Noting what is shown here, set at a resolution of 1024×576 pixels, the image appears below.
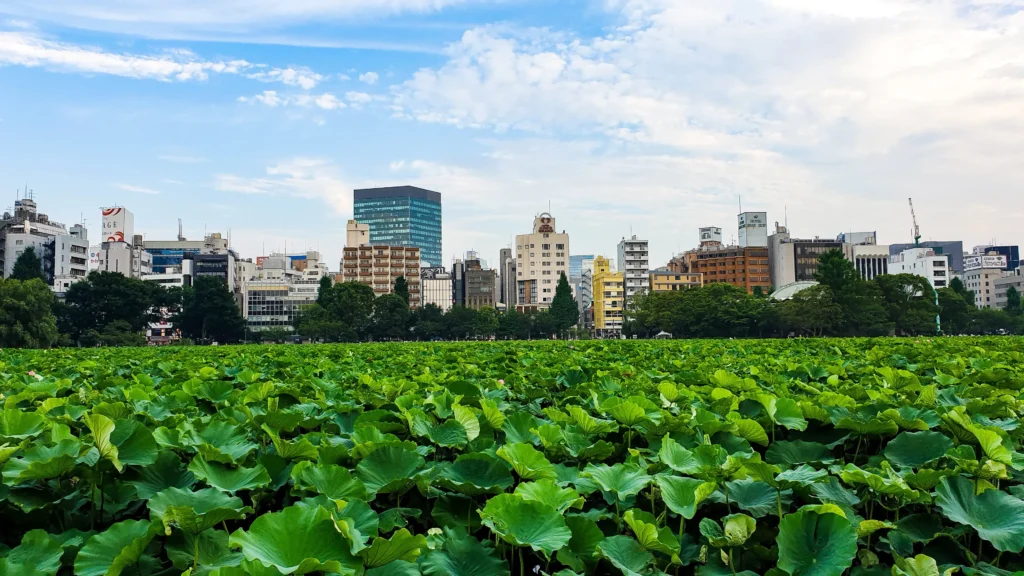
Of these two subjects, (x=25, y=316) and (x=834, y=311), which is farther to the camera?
(x=834, y=311)

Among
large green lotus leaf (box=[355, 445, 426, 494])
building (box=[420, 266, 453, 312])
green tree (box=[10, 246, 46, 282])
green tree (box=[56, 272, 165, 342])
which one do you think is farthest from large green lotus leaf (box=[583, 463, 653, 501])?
building (box=[420, 266, 453, 312])

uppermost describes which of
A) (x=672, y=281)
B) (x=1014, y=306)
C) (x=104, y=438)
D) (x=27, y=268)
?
(x=27, y=268)

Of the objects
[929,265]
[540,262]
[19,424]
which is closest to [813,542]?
[19,424]

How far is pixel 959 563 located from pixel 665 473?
657 mm

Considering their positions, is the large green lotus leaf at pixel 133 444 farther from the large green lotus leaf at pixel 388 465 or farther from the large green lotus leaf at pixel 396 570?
the large green lotus leaf at pixel 396 570

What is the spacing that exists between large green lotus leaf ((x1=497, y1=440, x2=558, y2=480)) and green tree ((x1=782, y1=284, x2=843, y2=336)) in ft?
161

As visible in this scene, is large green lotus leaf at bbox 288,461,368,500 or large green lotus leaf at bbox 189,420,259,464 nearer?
large green lotus leaf at bbox 288,461,368,500

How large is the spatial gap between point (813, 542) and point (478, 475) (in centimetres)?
77

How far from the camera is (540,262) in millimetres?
108875

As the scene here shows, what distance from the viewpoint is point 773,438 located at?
221 cm

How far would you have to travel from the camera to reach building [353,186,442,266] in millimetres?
167875

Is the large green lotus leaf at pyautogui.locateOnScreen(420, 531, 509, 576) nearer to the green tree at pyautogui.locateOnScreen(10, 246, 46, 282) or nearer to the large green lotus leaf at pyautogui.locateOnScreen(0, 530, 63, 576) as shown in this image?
the large green lotus leaf at pyautogui.locateOnScreen(0, 530, 63, 576)

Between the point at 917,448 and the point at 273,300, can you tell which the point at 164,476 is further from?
the point at 273,300

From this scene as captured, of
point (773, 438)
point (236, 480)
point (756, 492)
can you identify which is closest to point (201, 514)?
point (236, 480)
